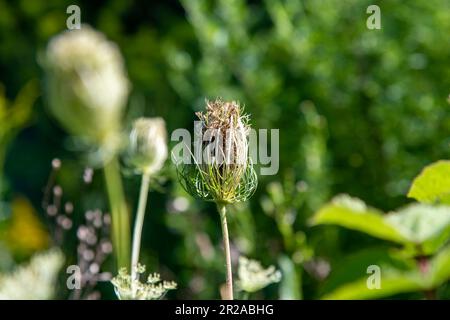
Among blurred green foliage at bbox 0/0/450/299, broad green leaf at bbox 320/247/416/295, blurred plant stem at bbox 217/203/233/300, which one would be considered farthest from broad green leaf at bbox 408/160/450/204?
blurred green foliage at bbox 0/0/450/299

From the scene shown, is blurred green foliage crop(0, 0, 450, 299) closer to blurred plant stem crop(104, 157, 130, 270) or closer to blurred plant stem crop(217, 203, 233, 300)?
blurred plant stem crop(104, 157, 130, 270)

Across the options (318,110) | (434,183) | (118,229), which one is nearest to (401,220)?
(434,183)

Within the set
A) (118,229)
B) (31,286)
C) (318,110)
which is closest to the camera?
(31,286)

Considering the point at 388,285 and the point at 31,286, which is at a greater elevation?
the point at 31,286

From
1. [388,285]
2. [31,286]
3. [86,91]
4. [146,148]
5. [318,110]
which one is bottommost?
[388,285]

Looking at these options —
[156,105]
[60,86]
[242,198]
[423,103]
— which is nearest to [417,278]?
[242,198]

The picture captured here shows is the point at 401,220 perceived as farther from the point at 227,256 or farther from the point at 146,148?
the point at 146,148
